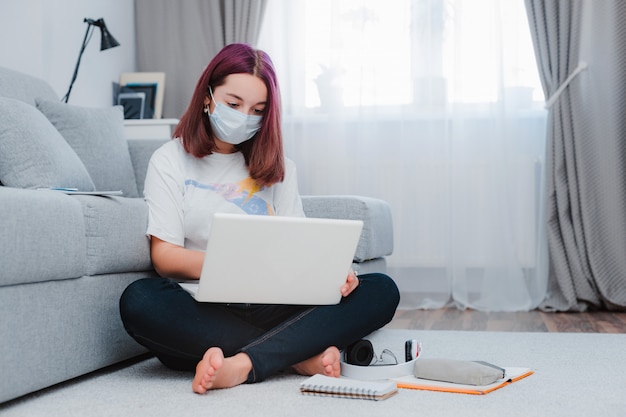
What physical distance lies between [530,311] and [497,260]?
27 cm

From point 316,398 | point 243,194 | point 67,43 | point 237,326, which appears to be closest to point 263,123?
point 243,194

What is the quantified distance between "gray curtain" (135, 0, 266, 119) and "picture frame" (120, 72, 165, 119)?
114 millimetres

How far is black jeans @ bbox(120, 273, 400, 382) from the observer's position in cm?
169

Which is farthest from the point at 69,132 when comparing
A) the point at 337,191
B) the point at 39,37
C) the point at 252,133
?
the point at 337,191

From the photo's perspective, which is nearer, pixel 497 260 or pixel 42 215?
pixel 42 215

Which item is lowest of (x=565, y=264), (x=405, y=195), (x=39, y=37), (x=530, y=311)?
(x=530, y=311)

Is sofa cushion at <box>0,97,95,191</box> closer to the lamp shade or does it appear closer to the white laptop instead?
the white laptop

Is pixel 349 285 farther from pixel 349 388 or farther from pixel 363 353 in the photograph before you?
pixel 349 388

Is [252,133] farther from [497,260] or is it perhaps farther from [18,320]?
[497,260]

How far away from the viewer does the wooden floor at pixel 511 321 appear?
2832 mm

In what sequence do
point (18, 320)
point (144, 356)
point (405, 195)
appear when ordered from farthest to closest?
point (405, 195)
point (144, 356)
point (18, 320)

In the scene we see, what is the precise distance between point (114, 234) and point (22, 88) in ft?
3.31

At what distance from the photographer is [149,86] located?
386 centimetres

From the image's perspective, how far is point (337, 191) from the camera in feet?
12.3
